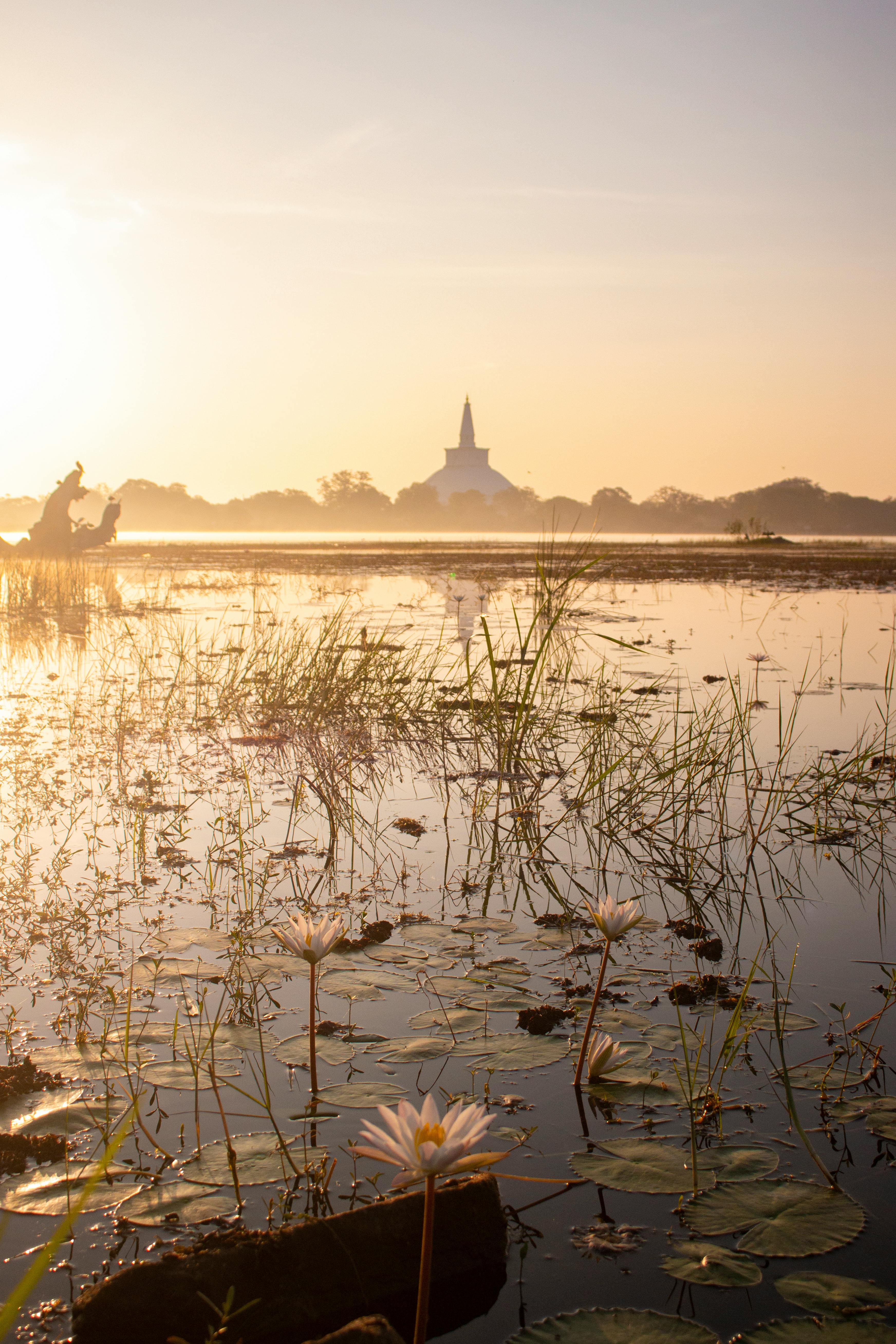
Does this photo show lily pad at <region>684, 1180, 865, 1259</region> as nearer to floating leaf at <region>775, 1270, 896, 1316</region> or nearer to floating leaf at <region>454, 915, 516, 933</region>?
floating leaf at <region>775, 1270, 896, 1316</region>

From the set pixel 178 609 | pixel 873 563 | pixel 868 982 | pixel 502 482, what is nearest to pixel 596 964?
pixel 868 982

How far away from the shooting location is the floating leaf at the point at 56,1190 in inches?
58.8

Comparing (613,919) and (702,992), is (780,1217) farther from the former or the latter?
(702,992)

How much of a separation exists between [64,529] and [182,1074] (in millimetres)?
20653

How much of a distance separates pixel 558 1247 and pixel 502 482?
101 meters

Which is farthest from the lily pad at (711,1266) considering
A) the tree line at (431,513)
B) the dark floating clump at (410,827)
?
the tree line at (431,513)

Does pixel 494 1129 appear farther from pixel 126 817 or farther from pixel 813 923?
pixel 126 817

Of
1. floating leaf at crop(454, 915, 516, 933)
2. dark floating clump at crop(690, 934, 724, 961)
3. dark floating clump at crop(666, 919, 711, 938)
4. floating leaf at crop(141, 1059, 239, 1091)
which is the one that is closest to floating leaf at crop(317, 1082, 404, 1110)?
floating leaf at crop(141, 1059, 239, 1091)

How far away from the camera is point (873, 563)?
22875 mm

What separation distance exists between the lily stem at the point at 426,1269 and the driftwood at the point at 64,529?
20211 millimetres

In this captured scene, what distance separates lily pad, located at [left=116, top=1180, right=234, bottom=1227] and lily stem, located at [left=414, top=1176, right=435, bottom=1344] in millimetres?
514

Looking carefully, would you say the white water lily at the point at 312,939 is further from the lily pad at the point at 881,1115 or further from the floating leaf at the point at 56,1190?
the lily pad at the point at 881,1115

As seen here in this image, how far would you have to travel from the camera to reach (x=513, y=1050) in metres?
2.00

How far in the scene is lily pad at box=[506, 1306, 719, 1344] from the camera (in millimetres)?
1268
